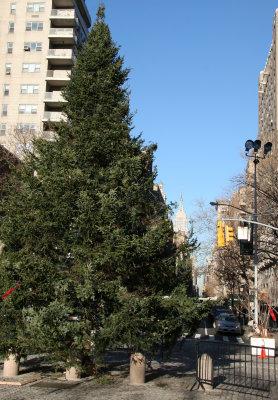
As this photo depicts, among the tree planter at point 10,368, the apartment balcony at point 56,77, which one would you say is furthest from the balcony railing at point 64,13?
the tree planter at point 10,368

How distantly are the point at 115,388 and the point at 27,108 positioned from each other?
125 feet

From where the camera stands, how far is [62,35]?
45.3 metres

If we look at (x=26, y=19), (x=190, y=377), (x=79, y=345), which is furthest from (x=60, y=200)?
(x=26, y=19)

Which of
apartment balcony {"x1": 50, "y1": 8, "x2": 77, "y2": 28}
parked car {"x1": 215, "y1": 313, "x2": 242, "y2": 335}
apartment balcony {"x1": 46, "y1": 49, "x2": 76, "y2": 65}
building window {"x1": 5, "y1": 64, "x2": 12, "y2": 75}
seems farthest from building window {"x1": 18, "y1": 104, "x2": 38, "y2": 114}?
parked car {"x1": 215, "y1": 313, "x2": 242, "y2": 335}

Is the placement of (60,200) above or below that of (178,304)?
above

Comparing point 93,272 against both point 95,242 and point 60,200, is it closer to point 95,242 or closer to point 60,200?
point 95,242

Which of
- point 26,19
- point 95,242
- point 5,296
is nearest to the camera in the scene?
point 5,296

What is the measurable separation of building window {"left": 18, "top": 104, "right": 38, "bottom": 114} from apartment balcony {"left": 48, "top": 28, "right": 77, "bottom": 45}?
8059 millimetres

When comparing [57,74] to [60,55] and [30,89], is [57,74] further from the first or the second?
[30,89]

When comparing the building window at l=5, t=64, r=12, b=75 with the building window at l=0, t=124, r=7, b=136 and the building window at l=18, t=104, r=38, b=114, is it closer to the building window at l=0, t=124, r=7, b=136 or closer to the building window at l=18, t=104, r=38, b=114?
the building window at l=18, t=104, r=38, b=114

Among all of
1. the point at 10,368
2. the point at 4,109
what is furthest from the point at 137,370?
the point at 4,109

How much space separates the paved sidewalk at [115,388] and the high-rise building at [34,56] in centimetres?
3398

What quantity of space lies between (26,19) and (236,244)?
33691 mm

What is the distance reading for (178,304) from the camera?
1162 cm
